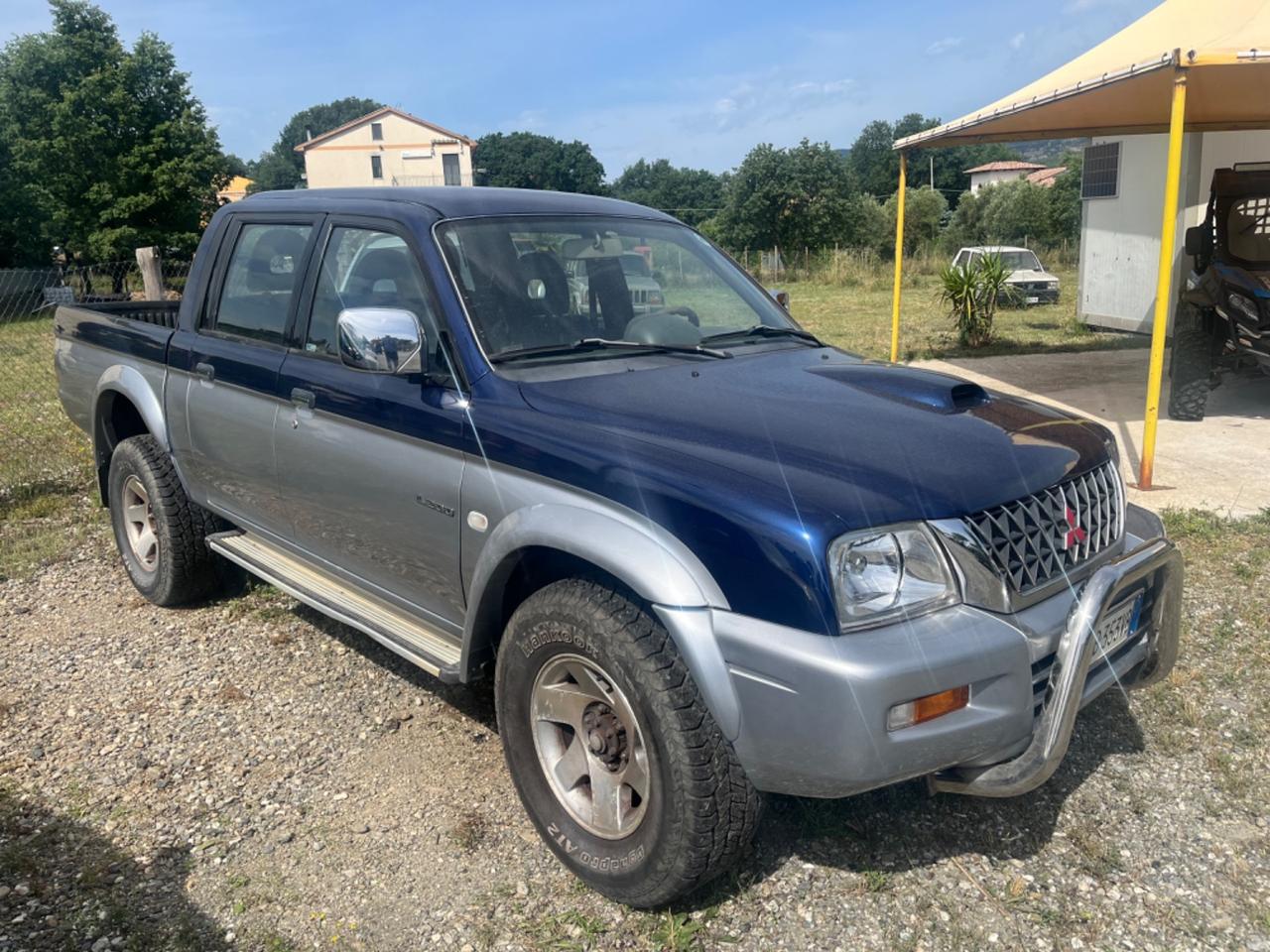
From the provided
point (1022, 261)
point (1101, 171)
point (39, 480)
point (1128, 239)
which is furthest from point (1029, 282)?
point (39, 480)

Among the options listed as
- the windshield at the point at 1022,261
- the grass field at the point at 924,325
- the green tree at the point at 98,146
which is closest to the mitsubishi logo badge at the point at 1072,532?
the grass field at the point at 924,325

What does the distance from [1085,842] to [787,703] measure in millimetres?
1393

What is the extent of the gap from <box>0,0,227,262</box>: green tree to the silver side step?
33519mm

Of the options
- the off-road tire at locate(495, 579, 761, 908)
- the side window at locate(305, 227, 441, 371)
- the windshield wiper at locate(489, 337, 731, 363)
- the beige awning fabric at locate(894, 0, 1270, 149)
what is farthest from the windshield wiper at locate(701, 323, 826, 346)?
the beige awning fabric at locate(894, 0, 1270, 149)

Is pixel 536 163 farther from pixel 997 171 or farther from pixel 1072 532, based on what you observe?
pixel 1072 532

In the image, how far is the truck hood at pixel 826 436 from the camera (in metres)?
2.50

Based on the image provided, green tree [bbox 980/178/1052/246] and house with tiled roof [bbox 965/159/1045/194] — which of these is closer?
green tree [bbox 980/178/1052/246]

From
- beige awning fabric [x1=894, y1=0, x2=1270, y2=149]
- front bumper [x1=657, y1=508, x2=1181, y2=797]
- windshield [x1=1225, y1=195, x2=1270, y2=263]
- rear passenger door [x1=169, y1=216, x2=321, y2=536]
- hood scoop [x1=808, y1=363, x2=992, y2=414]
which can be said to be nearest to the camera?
front bumper [x1=657, y1=508, x2=1181, y2=797]

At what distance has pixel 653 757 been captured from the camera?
103 inches

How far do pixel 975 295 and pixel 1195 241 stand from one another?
4771 mm

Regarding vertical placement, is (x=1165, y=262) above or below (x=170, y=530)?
above

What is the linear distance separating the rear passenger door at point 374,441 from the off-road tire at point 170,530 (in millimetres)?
1141

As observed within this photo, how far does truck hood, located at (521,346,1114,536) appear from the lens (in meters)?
2.50

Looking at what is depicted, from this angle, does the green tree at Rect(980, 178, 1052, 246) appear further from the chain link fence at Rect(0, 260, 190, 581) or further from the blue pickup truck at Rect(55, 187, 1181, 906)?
the blue pickup truck at Rect(55, 187, 1181, 906)
